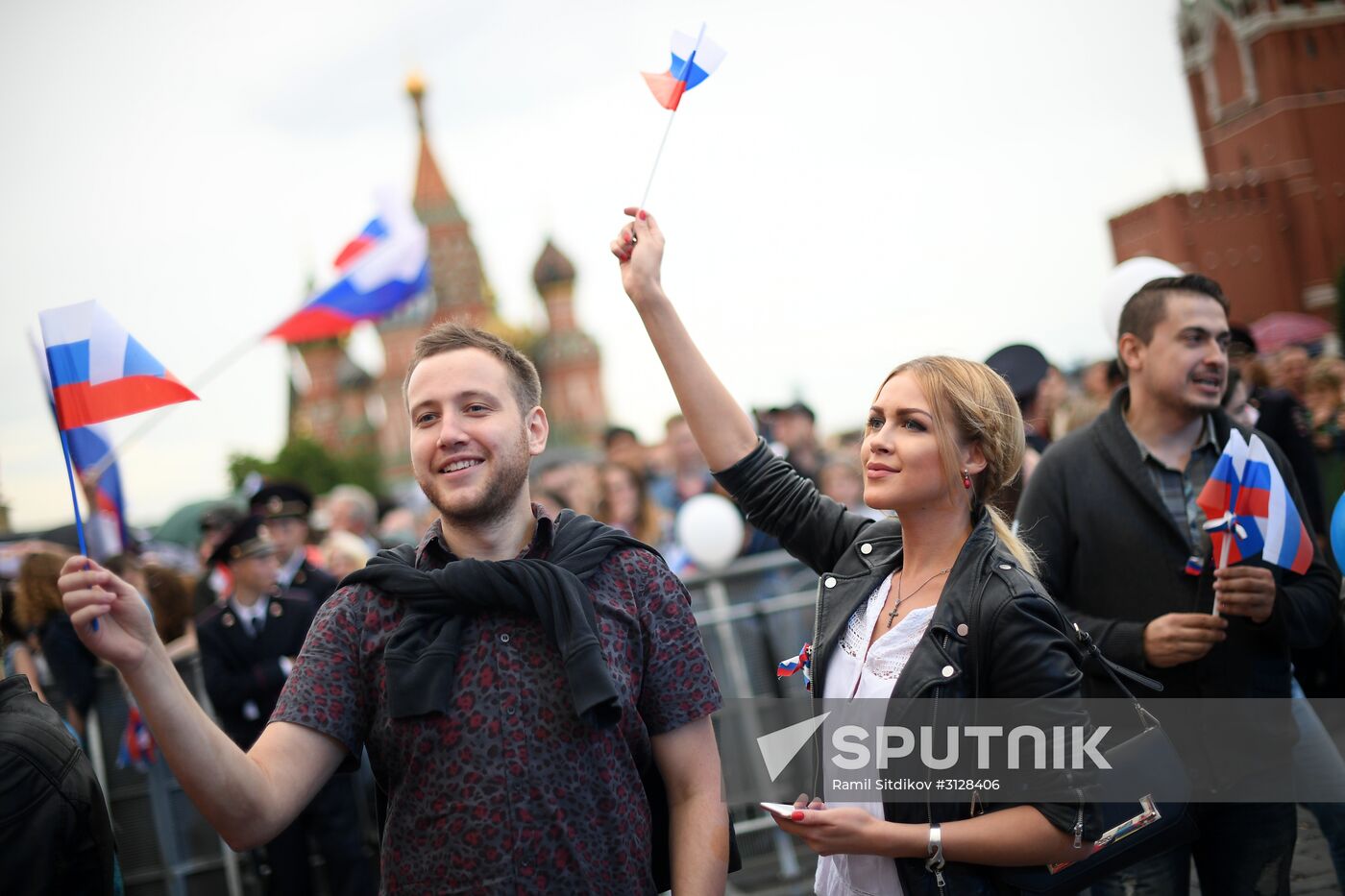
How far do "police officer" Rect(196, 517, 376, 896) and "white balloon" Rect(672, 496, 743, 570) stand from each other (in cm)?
230

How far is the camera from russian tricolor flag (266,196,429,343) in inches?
316

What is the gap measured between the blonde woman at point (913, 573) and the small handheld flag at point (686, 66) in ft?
1.17

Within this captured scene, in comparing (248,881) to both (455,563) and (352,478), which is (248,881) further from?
(352,478)

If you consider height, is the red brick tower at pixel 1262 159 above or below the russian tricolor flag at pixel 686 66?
above

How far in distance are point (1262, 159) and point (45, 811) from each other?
24.0 meters

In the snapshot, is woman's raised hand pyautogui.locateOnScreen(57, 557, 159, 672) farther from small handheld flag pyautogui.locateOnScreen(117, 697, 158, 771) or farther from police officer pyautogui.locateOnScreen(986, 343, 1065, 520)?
small handheld flag pyautogui.locateOnScreen(117, 697, 158, 771)

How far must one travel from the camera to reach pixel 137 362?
2.31 metres

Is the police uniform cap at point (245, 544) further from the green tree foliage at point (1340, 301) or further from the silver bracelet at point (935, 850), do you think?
the green tree foliage at point (1340, 301)

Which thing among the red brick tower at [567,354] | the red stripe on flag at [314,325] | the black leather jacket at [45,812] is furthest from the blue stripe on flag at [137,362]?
the red brick tower at [567,354]

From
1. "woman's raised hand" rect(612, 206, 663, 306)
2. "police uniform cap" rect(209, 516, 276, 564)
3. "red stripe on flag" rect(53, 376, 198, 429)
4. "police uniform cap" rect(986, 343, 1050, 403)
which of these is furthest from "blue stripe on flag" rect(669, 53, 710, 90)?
"police uniform cap" rect(209, 516, 276, 564)

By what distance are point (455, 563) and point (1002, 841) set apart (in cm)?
122

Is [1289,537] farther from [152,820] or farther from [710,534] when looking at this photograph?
[152,820]

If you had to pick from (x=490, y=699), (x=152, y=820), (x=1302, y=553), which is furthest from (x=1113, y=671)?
(x=152, y=820)

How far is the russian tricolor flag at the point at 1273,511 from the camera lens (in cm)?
315
